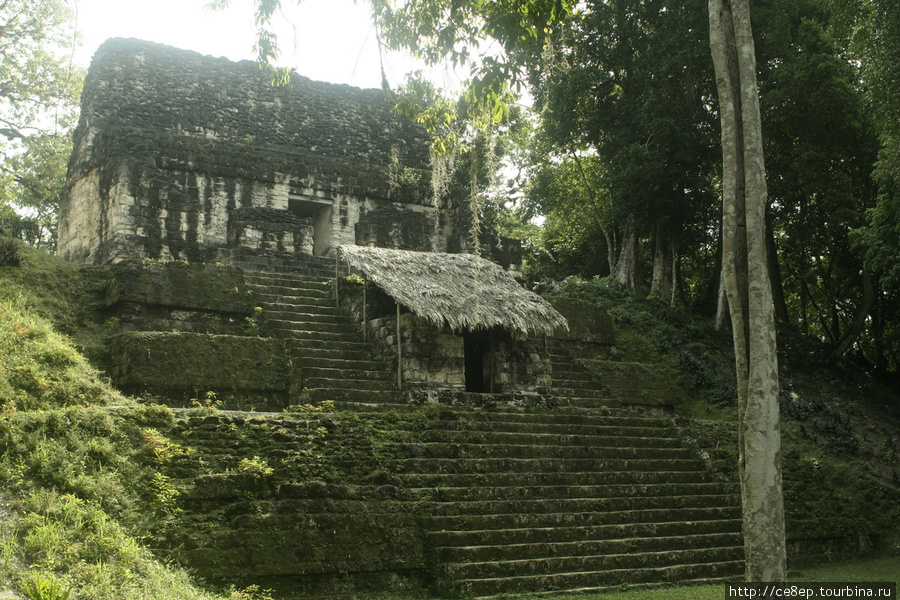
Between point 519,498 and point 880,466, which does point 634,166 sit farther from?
point 519,498

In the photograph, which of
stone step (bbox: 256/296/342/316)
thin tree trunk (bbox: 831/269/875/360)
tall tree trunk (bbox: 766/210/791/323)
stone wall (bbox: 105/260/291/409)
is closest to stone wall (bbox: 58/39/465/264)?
stone step (bbox: 256/296/342/316)

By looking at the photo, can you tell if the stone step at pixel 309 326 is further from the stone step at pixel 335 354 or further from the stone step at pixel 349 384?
the stone step at pixel 349 384

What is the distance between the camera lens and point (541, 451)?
30.8 feet

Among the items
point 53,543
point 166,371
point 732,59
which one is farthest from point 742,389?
point 166,371

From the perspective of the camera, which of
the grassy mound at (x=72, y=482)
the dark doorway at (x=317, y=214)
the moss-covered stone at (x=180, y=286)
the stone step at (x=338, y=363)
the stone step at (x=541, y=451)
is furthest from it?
the dark doorway at (x=317, y=214)

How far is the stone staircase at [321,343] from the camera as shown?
9641mm

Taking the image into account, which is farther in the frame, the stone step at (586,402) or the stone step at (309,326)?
the stone step at (586,402)

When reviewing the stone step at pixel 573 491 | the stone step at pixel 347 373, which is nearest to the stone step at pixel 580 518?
the stone step at pixel 573 491

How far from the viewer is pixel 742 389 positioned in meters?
5.69

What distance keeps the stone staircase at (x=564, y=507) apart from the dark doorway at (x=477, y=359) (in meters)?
1.56

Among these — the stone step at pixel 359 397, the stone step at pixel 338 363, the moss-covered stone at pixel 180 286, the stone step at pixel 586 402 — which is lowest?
the stone step at pixel 586 402

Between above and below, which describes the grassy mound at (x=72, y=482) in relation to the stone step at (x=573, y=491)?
above

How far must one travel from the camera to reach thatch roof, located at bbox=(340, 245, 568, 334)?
33.9 feet

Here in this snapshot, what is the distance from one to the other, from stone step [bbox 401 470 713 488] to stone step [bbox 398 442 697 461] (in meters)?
0.33
